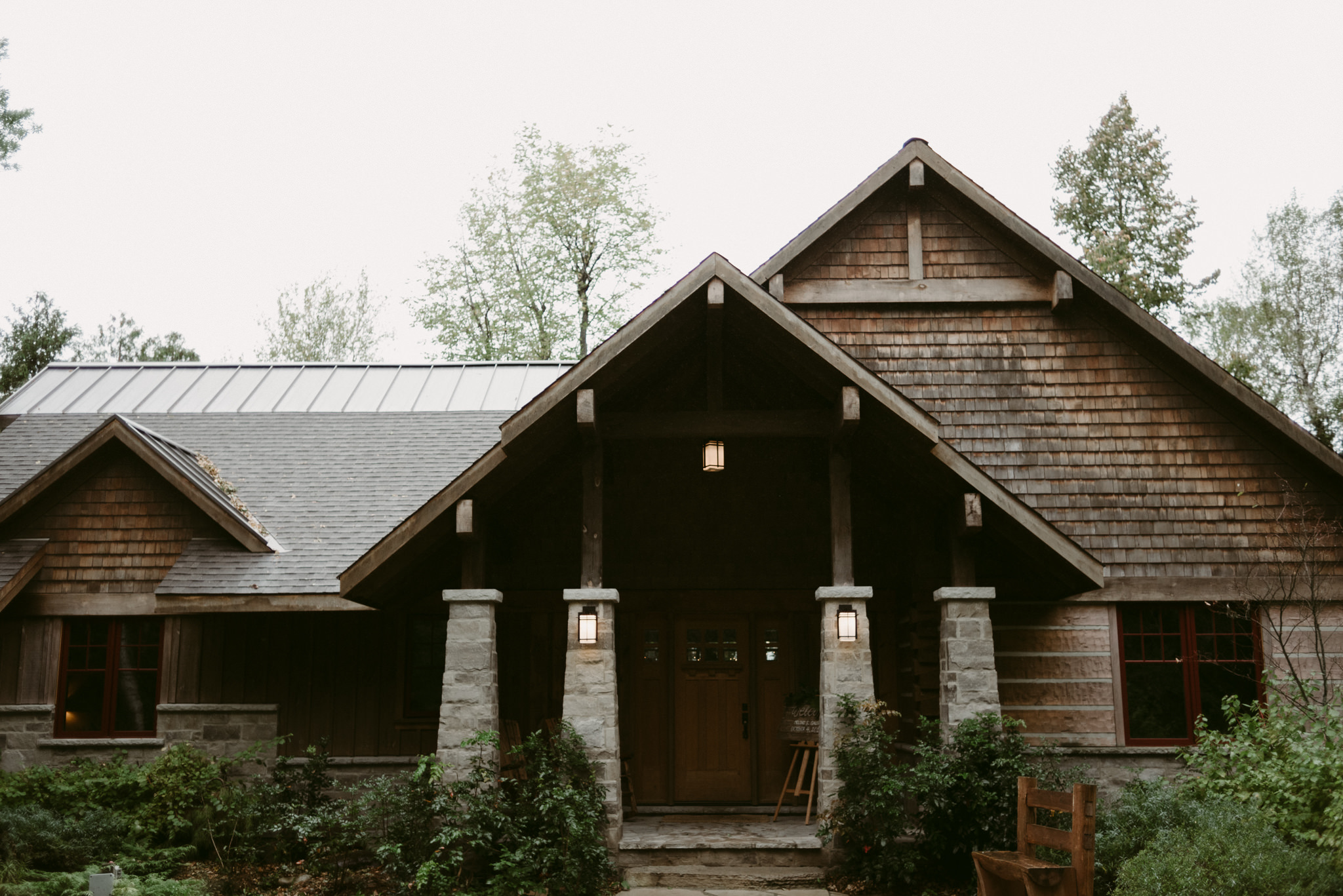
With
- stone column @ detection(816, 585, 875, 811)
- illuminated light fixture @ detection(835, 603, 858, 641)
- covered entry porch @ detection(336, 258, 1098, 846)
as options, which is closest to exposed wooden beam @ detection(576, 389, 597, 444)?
covered entry porch @ detection(336, 258, 1098, 846)

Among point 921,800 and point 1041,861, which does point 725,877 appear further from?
point 1041,861

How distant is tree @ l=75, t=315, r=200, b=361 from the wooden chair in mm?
31692

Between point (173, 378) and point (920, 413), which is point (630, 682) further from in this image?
point (173, 378)

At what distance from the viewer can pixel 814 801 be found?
10352 millimetres

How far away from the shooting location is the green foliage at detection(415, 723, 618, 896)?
715cm

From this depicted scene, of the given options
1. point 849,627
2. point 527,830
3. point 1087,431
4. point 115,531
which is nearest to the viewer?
point 527,830

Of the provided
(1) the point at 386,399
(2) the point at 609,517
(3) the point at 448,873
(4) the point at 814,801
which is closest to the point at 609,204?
(1) the point at 386,399

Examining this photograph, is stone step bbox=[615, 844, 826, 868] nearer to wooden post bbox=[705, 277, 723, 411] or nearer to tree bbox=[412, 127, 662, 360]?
wooden post bbox=[705, 277, 723, 411]

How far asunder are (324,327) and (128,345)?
9930 mm

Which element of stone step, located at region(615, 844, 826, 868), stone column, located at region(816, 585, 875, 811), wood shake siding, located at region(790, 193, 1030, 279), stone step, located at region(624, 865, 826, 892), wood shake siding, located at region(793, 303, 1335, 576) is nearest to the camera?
stone step, located at region(624, 865, 826, 892)

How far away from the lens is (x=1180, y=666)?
390 inches

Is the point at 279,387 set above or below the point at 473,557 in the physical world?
above

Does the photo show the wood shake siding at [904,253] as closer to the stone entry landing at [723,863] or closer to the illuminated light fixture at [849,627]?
the illuminated light fixture at [849,627]

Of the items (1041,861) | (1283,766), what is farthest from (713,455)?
(1283,766)
